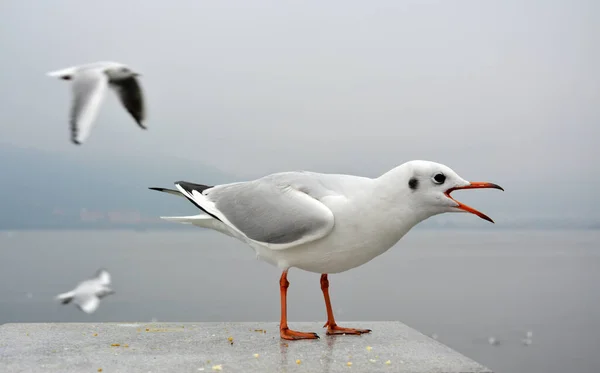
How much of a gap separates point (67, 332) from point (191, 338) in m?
0.78

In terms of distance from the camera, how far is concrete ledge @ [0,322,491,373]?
2850mm

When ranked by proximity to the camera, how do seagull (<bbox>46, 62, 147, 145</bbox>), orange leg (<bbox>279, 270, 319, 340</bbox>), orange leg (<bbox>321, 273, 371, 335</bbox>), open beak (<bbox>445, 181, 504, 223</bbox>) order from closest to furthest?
open beak (<bbox>445, 181, 504, 223</bbox>), orange leg (<bbox>279, 270, 319, 340</bbox>), seagull (<bbox>46, 62, 147, 145</bbox>), orange leg (<bbox>321, 273, 371, 335</bbox>)

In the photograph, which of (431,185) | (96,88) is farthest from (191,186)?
(431,185)

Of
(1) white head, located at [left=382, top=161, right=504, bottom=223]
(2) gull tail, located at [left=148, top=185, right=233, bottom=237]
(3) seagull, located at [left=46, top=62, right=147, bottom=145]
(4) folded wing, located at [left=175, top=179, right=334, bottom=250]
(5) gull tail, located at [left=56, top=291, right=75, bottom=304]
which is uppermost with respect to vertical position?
(3) seagull, located at [left=46, top=62, right=147, bottom=145]

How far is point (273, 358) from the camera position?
2.99 m

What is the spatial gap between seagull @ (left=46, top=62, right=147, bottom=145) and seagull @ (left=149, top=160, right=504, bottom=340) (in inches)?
32.3

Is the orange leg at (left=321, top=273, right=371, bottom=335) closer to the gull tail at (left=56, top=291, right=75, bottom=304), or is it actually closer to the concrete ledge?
the concrete ledge

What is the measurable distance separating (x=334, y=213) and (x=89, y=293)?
2.08 m

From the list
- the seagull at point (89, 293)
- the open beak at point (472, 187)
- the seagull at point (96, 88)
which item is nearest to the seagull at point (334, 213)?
the open beak at point (472, 187)

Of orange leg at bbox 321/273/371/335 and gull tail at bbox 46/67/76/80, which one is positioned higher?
gull tail at bbox 46/67/76/80

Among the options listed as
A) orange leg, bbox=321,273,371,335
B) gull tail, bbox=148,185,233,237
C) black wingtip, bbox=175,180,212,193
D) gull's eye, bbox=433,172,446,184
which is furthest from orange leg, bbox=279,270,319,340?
gull's eye, bbox=433,172,446,184

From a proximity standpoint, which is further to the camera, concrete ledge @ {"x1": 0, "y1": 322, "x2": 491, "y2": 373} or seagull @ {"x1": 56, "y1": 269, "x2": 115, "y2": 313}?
seagull @ {"x1": 56, "y1": 269, "x2": 115, "y2": 313}

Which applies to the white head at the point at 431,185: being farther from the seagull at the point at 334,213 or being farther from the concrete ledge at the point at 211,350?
the concrete ledge at the point at 211,350

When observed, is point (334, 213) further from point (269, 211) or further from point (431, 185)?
point (431, 185)
